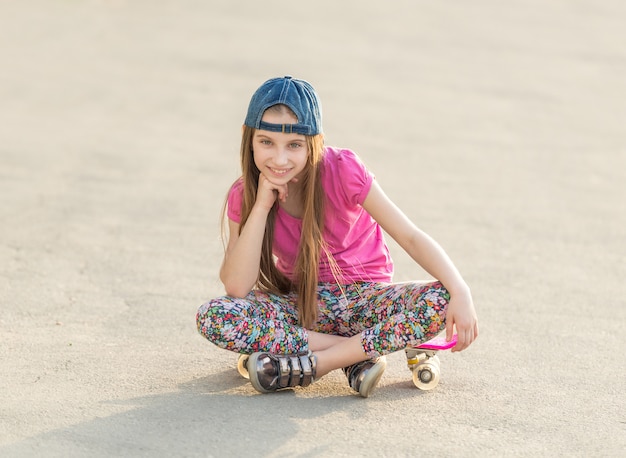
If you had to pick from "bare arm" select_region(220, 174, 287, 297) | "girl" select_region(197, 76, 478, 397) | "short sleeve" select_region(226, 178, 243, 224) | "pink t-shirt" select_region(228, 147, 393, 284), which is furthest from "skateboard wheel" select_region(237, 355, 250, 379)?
"short sleeve" select_region(226, 178, 243, 224)

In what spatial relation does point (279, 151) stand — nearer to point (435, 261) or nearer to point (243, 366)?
point (435, 261)

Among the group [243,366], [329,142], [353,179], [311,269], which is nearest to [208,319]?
[243,366]

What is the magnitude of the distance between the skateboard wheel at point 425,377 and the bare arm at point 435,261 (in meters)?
0.17

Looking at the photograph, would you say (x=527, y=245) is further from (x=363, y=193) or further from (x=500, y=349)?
(x=363, y=193)

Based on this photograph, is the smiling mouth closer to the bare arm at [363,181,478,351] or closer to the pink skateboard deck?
the bare arm at [363,181,478,351]

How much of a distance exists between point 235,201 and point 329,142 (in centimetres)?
405

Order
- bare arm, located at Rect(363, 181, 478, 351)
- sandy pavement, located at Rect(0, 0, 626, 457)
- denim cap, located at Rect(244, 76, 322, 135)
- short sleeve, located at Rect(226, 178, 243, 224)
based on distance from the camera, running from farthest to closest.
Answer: short sleeve, located at Rect(226, 178, 243, 224) → denim cap, located at Rect(244, 76, 322, 135) → bare arm, located at Rect(363, 181, 478, 351) → sandy pavement, located at Rect(0, 0, 626, 457)

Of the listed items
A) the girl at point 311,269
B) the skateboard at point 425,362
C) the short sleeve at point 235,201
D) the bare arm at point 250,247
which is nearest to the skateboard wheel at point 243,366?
the skateboard at point 425,362

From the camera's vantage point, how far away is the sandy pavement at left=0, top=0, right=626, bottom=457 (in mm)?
3283

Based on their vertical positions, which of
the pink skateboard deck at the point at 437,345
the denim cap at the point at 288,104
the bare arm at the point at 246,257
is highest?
the denim cap at the point at 288,104

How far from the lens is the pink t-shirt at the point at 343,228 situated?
3.70m

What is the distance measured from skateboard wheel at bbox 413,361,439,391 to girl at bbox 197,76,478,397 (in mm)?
130

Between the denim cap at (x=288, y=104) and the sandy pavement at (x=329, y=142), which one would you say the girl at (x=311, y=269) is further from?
the sandy pavement at (x=329, y=142)

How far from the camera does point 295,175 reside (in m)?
3.69
